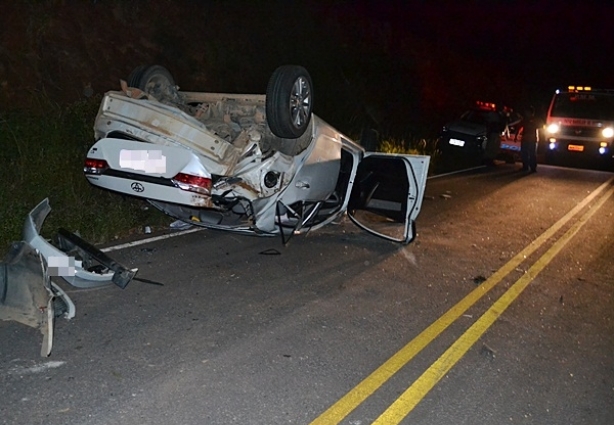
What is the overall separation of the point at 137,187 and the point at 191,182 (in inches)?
21.5

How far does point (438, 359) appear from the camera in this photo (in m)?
5.00

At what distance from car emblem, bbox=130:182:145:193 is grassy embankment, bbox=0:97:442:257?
132cm

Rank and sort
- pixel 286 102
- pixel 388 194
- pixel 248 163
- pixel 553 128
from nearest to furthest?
pixel 248 163, pixel 286 102, pixel 388 194, pixel 553 128

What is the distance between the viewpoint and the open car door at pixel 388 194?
845 cm

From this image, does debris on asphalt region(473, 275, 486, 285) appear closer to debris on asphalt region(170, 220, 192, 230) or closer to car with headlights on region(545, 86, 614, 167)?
debris on asphalt region(170, 220, 192, 230)

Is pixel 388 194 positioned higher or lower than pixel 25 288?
higher

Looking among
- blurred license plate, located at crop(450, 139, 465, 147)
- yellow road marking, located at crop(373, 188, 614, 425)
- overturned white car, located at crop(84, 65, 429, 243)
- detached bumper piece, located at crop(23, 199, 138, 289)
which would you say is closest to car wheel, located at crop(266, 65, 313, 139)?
overturned white car, located at crop(84, 65, 429, 243)

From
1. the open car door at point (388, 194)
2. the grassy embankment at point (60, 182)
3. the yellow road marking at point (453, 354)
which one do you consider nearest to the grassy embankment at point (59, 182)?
the grassy embankment at point (60, 182)

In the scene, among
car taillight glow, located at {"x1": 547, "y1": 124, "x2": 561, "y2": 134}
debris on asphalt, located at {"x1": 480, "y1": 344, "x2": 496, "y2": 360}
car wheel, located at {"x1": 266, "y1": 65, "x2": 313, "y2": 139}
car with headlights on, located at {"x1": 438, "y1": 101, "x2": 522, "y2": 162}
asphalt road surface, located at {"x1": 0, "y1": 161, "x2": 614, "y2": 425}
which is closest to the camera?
asphalt road surface, located at {"x1": 0, "y1": 161, "x2": 614, "y2": 425}

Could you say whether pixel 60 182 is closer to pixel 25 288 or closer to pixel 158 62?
pixel 25 288

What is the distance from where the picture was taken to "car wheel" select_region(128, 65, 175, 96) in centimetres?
779

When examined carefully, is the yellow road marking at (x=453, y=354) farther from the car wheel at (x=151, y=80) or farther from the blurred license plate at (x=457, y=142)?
the blurred license plate at (x=457, y=142)

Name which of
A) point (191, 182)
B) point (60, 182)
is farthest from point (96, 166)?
point (60, 182)

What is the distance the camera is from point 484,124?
2003cm
